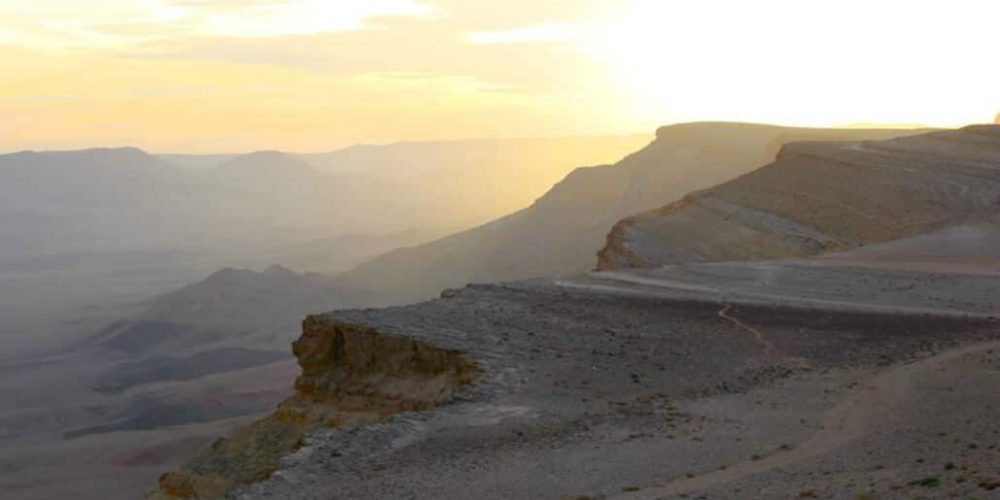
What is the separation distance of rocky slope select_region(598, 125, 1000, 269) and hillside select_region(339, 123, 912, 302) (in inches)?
681

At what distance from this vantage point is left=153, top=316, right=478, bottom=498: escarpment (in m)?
17.9

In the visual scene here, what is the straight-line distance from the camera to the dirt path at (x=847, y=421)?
1251 cm

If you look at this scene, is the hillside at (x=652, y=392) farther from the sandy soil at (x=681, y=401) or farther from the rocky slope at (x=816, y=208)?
the rocky slope at (x=816, y=208)

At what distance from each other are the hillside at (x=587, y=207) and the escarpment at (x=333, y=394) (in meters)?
44.6

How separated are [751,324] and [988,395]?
6457mm

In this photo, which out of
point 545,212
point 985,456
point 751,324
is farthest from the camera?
point 545,212

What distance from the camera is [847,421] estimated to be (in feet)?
47.1

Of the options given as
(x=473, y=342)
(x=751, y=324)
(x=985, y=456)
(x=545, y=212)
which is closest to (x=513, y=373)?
(x=473, y=342)

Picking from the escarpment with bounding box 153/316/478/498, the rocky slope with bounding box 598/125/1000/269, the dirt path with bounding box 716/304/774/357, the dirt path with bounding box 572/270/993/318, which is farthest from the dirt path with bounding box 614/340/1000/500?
the rocky slope with bounding box 598/125/1000/269

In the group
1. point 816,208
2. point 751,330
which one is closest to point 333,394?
point 751,330

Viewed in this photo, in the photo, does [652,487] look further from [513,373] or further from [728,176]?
[728,176]

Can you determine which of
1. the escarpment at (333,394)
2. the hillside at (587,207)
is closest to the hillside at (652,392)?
the escarpment at (333,394)

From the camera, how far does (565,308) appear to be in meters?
21.0

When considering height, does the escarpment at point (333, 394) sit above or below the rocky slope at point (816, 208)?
below
